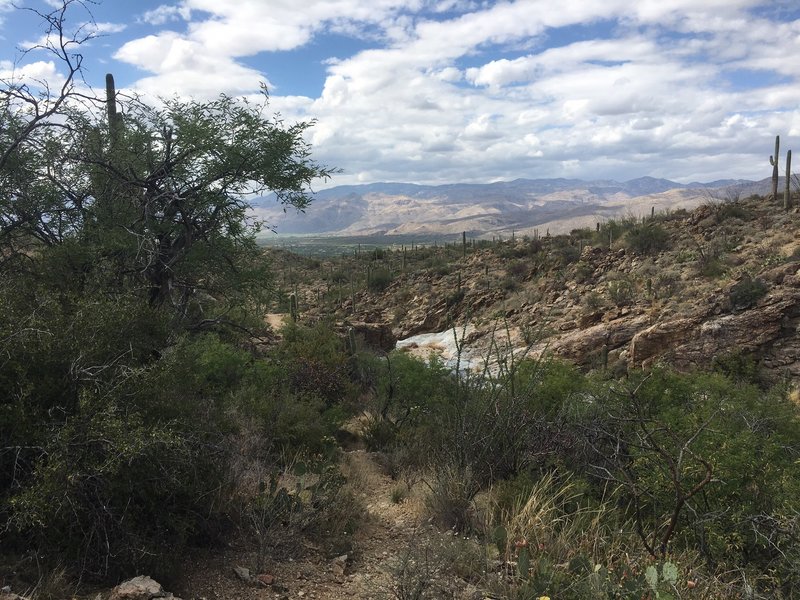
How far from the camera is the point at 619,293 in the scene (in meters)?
19.3

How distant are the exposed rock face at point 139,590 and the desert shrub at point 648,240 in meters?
23.7

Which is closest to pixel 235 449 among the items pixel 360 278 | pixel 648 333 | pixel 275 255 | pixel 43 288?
pixel 43 288

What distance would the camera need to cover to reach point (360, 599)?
12.9 feet

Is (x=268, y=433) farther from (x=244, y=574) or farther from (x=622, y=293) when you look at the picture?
(x=622, y=293)

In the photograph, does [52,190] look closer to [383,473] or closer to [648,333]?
[383,473]

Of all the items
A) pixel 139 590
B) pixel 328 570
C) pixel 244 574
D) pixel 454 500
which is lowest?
pixel 328 570

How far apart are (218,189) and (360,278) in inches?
981

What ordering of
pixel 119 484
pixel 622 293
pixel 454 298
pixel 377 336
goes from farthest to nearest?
pixel 454 298 < pixel 377 336 < pixel 622 293 < pixel 119 484

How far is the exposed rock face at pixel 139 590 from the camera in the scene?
3229 millimetres

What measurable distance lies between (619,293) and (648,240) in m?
6.13

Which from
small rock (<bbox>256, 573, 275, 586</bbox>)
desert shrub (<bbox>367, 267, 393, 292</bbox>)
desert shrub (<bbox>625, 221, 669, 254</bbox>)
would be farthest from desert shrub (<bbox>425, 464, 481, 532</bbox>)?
desert shrub (<bbox>367, 267, 393, 292</bbox>)

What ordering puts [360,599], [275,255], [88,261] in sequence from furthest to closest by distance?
[275,255] → [88,261] → [360,599]

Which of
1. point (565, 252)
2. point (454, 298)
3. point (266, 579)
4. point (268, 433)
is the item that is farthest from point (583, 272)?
point (266, 579)

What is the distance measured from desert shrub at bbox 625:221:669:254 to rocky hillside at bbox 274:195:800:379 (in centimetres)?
6
